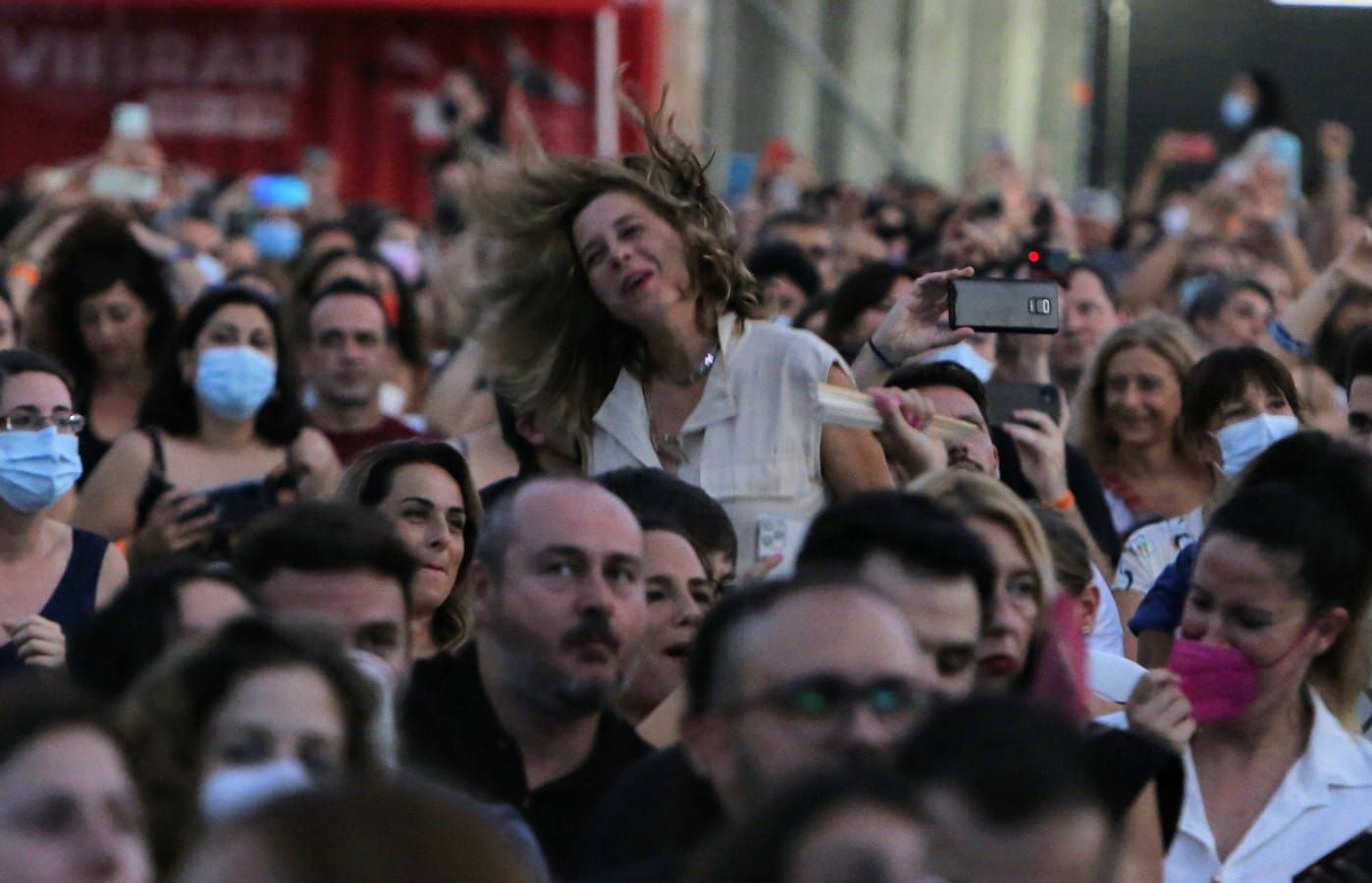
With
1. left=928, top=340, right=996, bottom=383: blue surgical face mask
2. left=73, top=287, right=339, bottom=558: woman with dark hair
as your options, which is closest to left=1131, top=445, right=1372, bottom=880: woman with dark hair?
left=928, top=340, right=996, bottom=383: blue surgical face mask

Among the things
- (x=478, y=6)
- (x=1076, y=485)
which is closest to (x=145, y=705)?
(x=1076, y=485)

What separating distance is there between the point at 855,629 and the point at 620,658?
1.07 metres

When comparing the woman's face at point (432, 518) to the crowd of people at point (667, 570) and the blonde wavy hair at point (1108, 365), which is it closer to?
the crowd of people at point (667, 570)

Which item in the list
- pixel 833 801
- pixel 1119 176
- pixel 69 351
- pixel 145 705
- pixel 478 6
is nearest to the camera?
pixel 833 801

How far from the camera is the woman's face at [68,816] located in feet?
10.0

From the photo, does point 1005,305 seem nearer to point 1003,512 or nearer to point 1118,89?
point 1003,512

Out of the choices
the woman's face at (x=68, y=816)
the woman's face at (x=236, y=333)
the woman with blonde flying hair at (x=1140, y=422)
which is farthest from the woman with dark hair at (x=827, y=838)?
the woman's face at (x=236, y=333)

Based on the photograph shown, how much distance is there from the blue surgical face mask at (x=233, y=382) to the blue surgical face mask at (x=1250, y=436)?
2757 mm

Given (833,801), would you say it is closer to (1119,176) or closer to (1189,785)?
(1189,785)

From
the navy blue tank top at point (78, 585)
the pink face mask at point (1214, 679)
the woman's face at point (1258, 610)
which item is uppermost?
the woman's face at point (1258, 610)

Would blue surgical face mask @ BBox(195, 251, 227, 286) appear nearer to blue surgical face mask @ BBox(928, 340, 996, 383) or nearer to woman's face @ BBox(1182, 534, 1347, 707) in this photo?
blue surgical face mask @ BBox(928, 340, 996, 383)

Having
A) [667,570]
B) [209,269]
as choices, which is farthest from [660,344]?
[209,269]

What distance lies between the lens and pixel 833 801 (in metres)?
2.64

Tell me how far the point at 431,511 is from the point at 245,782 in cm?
278
